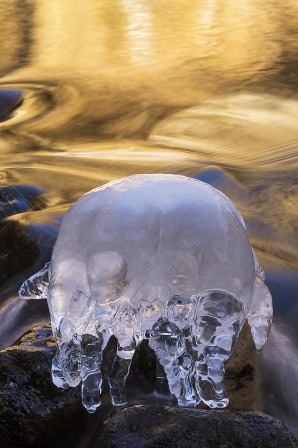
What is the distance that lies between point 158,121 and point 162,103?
2.21 ft

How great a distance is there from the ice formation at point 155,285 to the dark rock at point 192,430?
195 mm

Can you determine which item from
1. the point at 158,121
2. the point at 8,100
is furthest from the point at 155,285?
the point at 8,100

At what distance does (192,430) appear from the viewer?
2076 millimetres

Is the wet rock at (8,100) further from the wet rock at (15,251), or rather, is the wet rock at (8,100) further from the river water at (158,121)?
the wet rock at (15,251)

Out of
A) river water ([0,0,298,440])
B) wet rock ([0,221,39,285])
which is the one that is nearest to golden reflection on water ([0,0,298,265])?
river water ([0,0,298,440])

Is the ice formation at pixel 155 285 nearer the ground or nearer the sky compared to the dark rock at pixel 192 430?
nearer the sky

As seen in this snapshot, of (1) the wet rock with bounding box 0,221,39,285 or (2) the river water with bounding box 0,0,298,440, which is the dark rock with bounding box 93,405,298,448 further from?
(1) the wet rock with bounding box 0,221,39,285

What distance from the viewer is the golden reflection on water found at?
16.8 ft

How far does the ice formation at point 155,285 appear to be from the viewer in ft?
7.51

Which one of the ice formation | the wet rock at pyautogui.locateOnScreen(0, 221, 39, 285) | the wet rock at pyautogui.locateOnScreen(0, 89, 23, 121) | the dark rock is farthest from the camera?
the wet rock at pyautogui.locateOnScreen(0, 89, 23, 121)

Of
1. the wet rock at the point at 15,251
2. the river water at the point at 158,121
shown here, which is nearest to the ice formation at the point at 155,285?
the river water at the point at 158,121

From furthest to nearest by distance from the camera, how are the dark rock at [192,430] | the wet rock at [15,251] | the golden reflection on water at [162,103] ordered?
1. the golden reflection on water at [162,103]
2. the wet rock at [15,251]
3. the dark rock at [192,430]

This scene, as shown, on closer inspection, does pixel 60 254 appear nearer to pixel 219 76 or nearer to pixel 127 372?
pixel 127 372

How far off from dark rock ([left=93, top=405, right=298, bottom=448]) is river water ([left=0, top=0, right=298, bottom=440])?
20.4 inches
